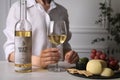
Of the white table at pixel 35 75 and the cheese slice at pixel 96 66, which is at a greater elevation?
the cheese slice at pixel 96 66


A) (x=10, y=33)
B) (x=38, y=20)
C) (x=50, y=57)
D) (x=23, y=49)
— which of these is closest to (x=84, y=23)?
(x=38, y=20)

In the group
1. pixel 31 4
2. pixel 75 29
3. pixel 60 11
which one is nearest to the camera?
pixel 31 4

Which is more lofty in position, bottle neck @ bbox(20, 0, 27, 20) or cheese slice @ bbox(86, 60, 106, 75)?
bottle neck @ bbox(20, 0, 27, 20)

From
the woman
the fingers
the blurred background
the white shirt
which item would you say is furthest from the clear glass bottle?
the blurred background

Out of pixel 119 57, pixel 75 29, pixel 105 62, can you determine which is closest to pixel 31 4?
pixel 105 62

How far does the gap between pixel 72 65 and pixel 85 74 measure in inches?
9.3

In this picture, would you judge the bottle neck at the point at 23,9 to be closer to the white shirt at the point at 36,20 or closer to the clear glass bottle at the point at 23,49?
the clear glass bottle at the point at 23,49

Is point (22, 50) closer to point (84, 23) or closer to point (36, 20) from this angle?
point (36, 20)

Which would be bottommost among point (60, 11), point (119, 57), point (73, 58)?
point (119, 57)

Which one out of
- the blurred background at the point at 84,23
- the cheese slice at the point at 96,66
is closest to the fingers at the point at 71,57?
the cheese slice at the point at 96,66

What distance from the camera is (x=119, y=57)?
3.22 m

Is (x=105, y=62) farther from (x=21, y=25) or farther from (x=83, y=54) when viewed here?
(x=83, y=54)

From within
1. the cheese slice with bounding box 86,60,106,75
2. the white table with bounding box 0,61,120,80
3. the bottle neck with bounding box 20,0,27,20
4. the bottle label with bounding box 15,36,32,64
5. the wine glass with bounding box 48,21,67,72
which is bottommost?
the white table with bounding box 0,61,120,80

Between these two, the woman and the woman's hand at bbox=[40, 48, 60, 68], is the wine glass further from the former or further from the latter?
the woman
